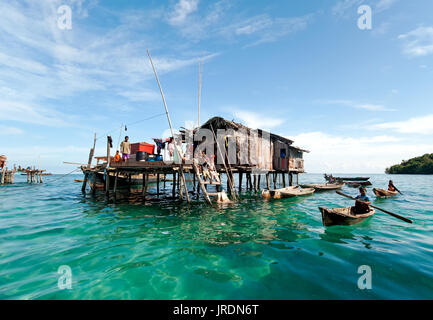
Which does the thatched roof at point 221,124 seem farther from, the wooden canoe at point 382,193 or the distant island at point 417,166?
the distant island at point 417,166

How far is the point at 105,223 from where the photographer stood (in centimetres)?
992

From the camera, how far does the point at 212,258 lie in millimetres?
6070

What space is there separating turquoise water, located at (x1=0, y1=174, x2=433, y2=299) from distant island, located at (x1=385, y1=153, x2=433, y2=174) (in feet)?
337

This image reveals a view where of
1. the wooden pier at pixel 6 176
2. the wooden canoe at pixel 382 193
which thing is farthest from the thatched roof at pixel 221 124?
the wooden pier at pixel 6 176

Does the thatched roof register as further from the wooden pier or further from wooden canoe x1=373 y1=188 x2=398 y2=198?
the wooden pier

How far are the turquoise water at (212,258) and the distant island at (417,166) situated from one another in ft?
337

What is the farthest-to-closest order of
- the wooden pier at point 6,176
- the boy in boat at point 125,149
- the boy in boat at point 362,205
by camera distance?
the wooden pier at point 6,176, the boy in boat at point 125,149, the boy in boat at point 362,205

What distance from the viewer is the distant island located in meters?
80.5

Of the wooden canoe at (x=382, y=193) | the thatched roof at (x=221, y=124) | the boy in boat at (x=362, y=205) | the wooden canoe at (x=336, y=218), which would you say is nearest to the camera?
the wooden canoe at (x=336, y=218)

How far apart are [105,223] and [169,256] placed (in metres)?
5.54

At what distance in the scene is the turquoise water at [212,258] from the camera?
4.53m

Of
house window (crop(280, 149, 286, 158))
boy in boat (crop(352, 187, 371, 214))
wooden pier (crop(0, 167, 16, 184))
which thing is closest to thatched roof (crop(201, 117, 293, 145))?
house window (crop(280, 149, 286, 158))
